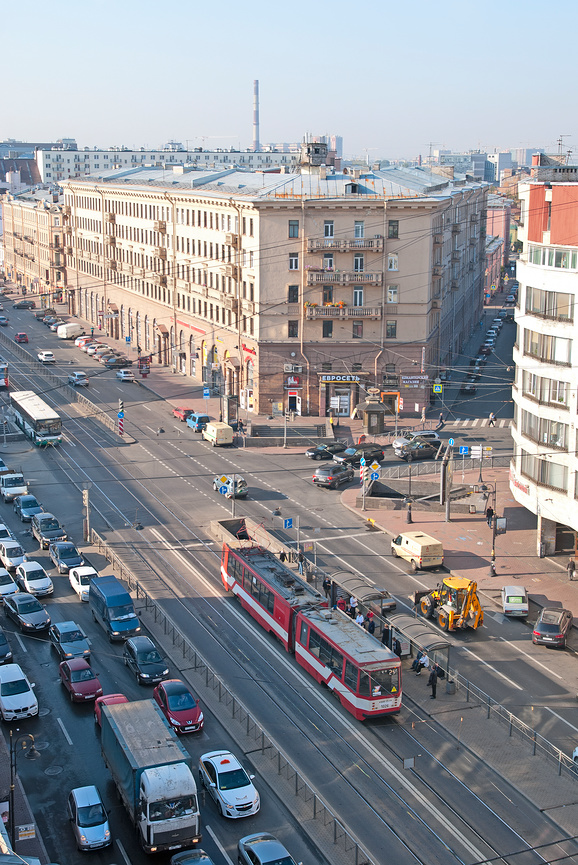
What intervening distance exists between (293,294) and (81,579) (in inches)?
1637

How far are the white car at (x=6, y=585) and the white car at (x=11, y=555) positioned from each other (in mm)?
2037

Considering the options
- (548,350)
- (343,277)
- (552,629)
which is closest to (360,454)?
(343,277)

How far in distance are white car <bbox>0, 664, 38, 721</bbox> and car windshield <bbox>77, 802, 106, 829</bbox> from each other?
830 cm

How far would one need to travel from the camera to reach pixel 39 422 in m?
79.1

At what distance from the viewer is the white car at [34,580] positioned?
161ft

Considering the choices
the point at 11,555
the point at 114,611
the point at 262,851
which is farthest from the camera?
the point at 11,555

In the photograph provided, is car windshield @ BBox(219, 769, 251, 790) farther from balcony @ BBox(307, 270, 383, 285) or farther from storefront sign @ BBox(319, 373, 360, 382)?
balcony @ BBox(307, 270, 383, 285)

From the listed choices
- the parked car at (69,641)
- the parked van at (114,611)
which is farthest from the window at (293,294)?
the parked car at (69,641)

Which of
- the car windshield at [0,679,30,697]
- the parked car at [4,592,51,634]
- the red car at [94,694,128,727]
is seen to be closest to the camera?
the red car at [94,694,128,727]

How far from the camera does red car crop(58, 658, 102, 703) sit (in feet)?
127

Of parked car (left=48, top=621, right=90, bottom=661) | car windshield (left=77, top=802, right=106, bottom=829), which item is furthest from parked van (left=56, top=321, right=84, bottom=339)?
car windshield (left=77, top=802, right=106, bottom=829)

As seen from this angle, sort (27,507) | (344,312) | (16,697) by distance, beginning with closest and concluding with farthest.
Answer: (16,697) → (27,507) → (344,312)

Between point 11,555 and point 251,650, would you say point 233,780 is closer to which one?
point 251,650

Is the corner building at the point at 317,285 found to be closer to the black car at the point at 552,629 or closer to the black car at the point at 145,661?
the black car at the point at 552,629
